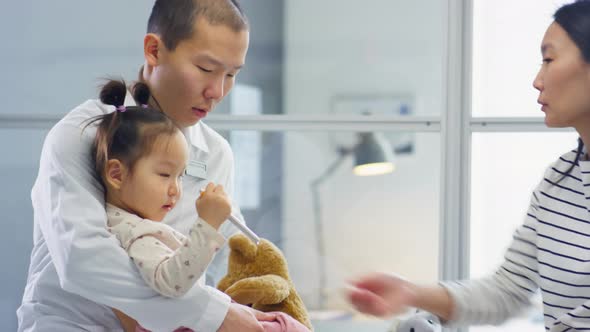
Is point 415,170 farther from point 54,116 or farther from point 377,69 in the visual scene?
point 54,116

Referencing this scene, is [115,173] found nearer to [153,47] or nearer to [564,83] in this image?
[153,47]

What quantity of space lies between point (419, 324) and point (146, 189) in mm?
681

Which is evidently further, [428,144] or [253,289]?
[428,144]

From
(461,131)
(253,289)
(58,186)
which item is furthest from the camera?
(461,131)

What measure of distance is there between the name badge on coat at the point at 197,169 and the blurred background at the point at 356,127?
4.18 ft

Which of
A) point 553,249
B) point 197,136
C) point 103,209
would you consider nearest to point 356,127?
point 197,136

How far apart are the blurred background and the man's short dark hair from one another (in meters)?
1.37

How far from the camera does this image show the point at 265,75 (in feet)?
11.3

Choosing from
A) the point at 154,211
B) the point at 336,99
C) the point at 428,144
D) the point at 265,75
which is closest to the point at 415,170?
the point at 428,144

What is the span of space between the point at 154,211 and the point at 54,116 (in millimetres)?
1873

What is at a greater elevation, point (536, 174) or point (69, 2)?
point (69, 2)

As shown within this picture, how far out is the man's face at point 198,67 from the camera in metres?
1.95

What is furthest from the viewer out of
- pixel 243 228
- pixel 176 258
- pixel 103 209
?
pixel 243 228

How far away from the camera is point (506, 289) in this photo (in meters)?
1.94
